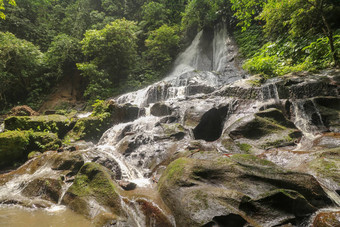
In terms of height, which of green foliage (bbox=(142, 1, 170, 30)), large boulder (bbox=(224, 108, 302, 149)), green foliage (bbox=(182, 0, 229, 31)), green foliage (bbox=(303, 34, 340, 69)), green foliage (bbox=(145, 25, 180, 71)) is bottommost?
large boulder (bbox=(224, 108, 302, 149))

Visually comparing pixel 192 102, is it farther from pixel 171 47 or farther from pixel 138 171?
pixel 171 47

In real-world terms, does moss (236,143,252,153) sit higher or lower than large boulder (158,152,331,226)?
higher

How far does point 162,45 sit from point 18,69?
38.5ft

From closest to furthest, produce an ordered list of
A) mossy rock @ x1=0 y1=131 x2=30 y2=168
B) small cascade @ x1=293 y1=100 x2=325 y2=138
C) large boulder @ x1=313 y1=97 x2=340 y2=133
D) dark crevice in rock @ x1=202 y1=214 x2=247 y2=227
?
dark crevice in rock @ x1=202 y1=214 x2=247 y2=227 → large boulder @ x1=313 y1=97 x2=340 y2=133 → small cascade @ x1=293 y1=100 x2=325 y2=138 → mossy rock @ x1=0 y1=131 x2=30 y2=168

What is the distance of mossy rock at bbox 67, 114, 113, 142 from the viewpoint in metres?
8.74

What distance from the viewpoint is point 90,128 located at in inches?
361

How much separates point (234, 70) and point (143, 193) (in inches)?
489

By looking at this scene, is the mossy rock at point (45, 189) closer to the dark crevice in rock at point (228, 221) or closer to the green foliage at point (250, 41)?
the dark crevice in rock at point (228, 221)

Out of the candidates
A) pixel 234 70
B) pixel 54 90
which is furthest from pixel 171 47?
pixel 54 90

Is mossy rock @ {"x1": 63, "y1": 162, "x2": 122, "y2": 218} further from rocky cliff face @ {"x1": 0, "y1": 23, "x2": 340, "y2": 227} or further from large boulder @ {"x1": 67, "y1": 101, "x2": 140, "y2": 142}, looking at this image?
large boulder @ {"x1": 67, "y1": 101, "x2": 140, "y2": 142}

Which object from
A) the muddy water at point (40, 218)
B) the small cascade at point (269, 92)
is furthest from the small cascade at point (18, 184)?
the small cascade at point (269, 92)

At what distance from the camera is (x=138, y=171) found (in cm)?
538

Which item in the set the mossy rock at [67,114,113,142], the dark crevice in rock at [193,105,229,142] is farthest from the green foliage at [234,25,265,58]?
the mossy rock at [67,114,113,142]

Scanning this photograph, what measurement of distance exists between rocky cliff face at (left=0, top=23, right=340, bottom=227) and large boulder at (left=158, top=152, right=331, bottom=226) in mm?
13
